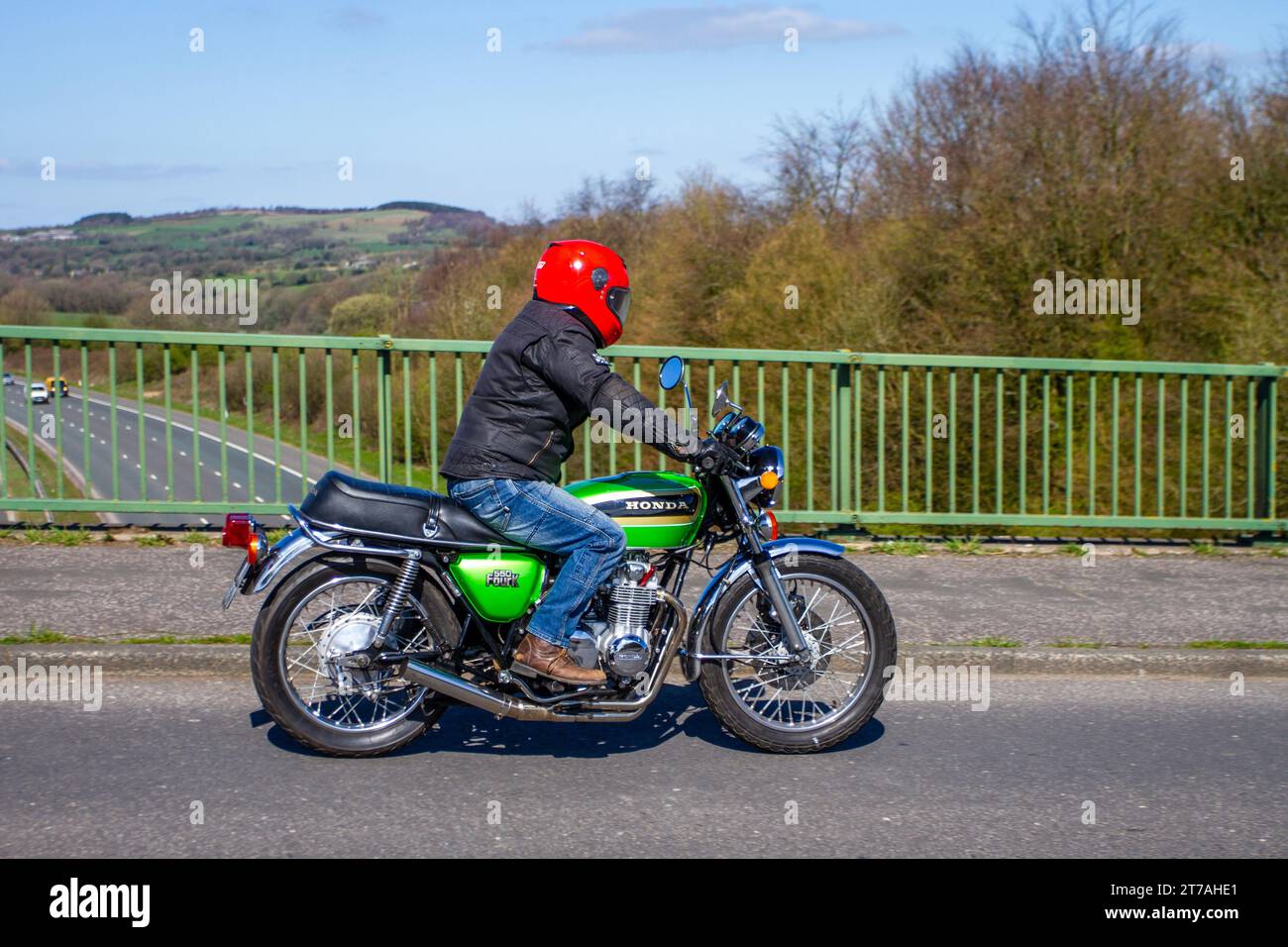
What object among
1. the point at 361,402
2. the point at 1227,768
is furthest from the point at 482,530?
the point at 361,402

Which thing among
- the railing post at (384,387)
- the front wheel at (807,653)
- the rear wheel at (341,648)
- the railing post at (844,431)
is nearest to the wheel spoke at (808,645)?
the front wheel at (807,653)

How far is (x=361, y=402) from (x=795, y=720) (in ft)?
17.7

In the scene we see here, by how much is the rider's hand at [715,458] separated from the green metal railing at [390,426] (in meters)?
3.78

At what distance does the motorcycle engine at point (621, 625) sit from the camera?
17.1 feet

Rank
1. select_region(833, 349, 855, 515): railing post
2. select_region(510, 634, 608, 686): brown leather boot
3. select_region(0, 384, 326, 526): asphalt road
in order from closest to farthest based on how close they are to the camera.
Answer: select_region(510, 634, 608, 686): brown leather boot
select_region(0, 384, 326, 526): asphalt road
select_region(833, 349, 855, 515): railing post

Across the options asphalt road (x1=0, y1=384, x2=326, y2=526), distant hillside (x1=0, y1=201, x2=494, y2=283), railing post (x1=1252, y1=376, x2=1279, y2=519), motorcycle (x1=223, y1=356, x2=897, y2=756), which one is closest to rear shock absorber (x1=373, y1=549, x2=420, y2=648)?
motorcycle (x1=223, y1=356, x2=897, y2=756)

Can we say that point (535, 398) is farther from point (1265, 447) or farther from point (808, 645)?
point (1265, 447)

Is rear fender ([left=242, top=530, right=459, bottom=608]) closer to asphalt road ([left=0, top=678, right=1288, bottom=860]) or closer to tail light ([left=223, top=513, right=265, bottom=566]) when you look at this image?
tail light ([left=223, top=513, right=265, bottom=566])

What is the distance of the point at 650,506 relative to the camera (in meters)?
5.27

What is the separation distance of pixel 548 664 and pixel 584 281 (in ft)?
4.76

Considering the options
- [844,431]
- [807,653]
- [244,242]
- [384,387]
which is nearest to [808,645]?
[807,653]

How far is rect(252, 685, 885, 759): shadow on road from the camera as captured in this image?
5551 millimetres

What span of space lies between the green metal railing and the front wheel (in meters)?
3.63

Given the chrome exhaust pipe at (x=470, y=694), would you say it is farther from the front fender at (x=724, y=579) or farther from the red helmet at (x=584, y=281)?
the red helmet at (x=584, y=281)
